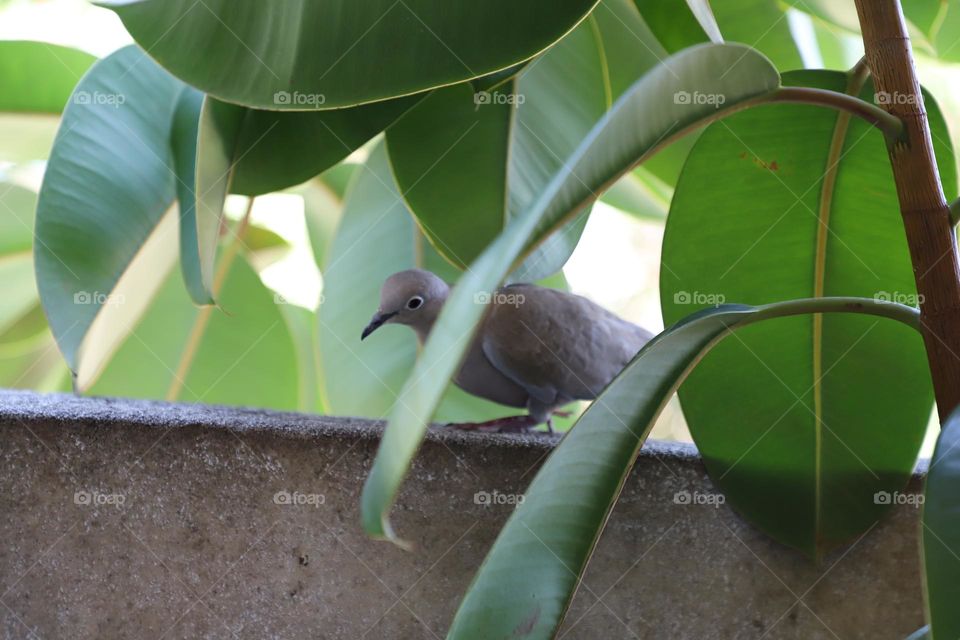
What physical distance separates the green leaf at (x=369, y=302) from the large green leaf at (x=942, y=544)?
27.7 inches

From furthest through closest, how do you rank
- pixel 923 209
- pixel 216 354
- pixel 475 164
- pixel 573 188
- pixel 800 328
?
pixel 216 354, pixel 475 164, pixel 800 328, pixel 923 209, pixel 573 188

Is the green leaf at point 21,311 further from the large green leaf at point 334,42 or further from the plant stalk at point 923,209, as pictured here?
the plant stalk at point 923,209

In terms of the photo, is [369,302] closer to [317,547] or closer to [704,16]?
[317,547]

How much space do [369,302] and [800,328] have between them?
59 cm

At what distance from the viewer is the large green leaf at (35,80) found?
98 centimetres

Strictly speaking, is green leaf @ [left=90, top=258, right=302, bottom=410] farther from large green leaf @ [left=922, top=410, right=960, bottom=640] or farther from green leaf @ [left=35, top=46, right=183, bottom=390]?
large green leaf @ [left=922, top=410, right=960, bottom=640]

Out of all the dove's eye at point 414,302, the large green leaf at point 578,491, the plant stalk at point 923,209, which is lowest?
the dove's eye at point 414,302

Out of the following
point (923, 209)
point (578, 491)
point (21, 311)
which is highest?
point (923, 209)

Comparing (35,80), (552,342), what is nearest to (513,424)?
(552,342)

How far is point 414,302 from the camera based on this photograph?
84cm

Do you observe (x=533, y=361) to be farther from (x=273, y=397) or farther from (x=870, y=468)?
(x=273, y=397)

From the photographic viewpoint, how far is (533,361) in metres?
0.80

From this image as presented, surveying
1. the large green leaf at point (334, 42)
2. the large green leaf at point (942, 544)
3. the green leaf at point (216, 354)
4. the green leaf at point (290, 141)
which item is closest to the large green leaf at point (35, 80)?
the green leaf at point (216, 354)

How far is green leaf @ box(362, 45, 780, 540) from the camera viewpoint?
0.28 meters
